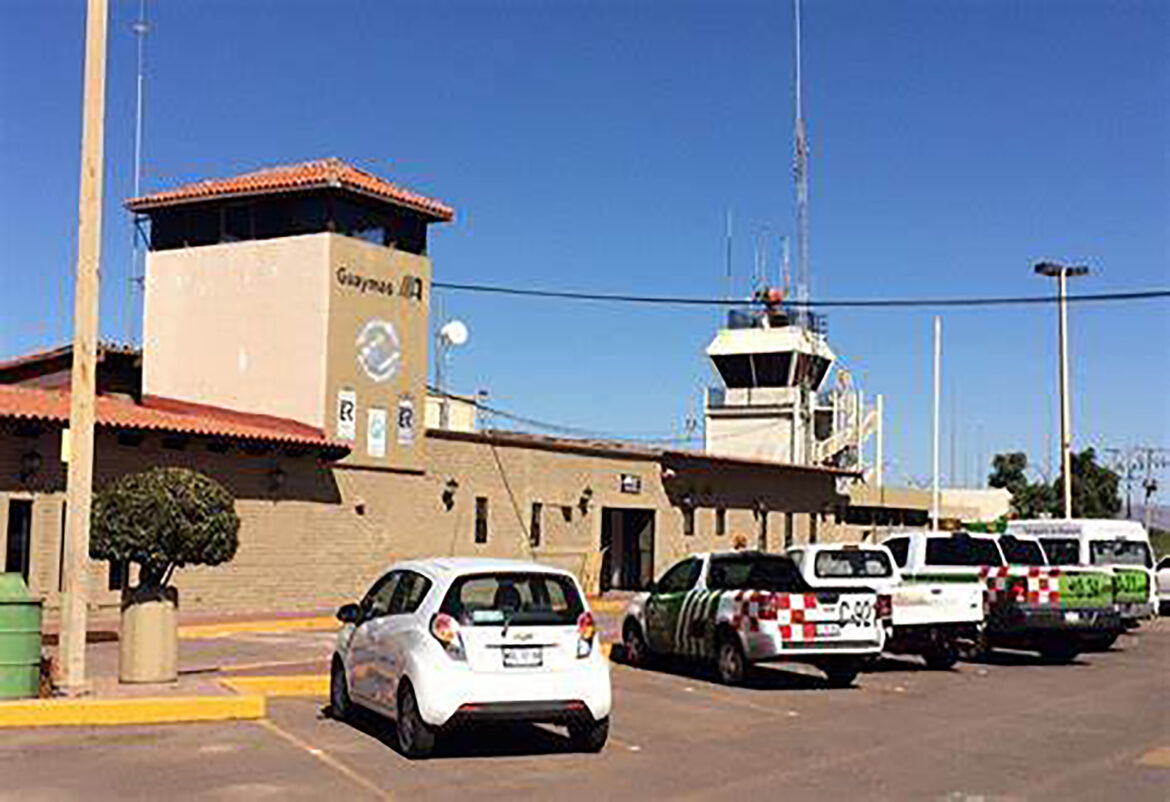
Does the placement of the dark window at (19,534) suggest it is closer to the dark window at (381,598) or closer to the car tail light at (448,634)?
the dark window at (381,598)

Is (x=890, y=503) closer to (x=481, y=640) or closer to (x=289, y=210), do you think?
(x=289, y=210)

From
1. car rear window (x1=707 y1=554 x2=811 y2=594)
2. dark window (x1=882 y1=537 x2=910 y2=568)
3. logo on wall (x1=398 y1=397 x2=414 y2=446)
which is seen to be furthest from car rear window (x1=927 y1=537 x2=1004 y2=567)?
logo on wall (x1=398 y1=397 x2=414 y2=446)

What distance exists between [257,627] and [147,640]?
10.3 metres

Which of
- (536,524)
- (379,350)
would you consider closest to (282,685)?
(379,350)

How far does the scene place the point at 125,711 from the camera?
13898 mm

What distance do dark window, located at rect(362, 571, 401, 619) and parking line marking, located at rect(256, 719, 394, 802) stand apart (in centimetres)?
125

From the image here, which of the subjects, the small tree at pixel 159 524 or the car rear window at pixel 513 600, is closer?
the car rear window at pixel 513 600

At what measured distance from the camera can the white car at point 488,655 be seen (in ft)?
39.5

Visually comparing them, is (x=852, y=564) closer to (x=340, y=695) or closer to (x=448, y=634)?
(x=340, y=695)

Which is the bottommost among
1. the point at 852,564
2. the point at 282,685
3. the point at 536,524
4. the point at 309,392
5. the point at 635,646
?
the point at 282,685

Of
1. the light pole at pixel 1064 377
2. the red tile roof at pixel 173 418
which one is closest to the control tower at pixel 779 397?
the light pole at pixel 1064 377

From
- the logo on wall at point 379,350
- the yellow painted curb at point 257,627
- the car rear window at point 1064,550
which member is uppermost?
the logo on wall at point 379,350

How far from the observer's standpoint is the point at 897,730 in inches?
583

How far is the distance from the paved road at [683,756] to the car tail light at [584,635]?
866 millimetres
